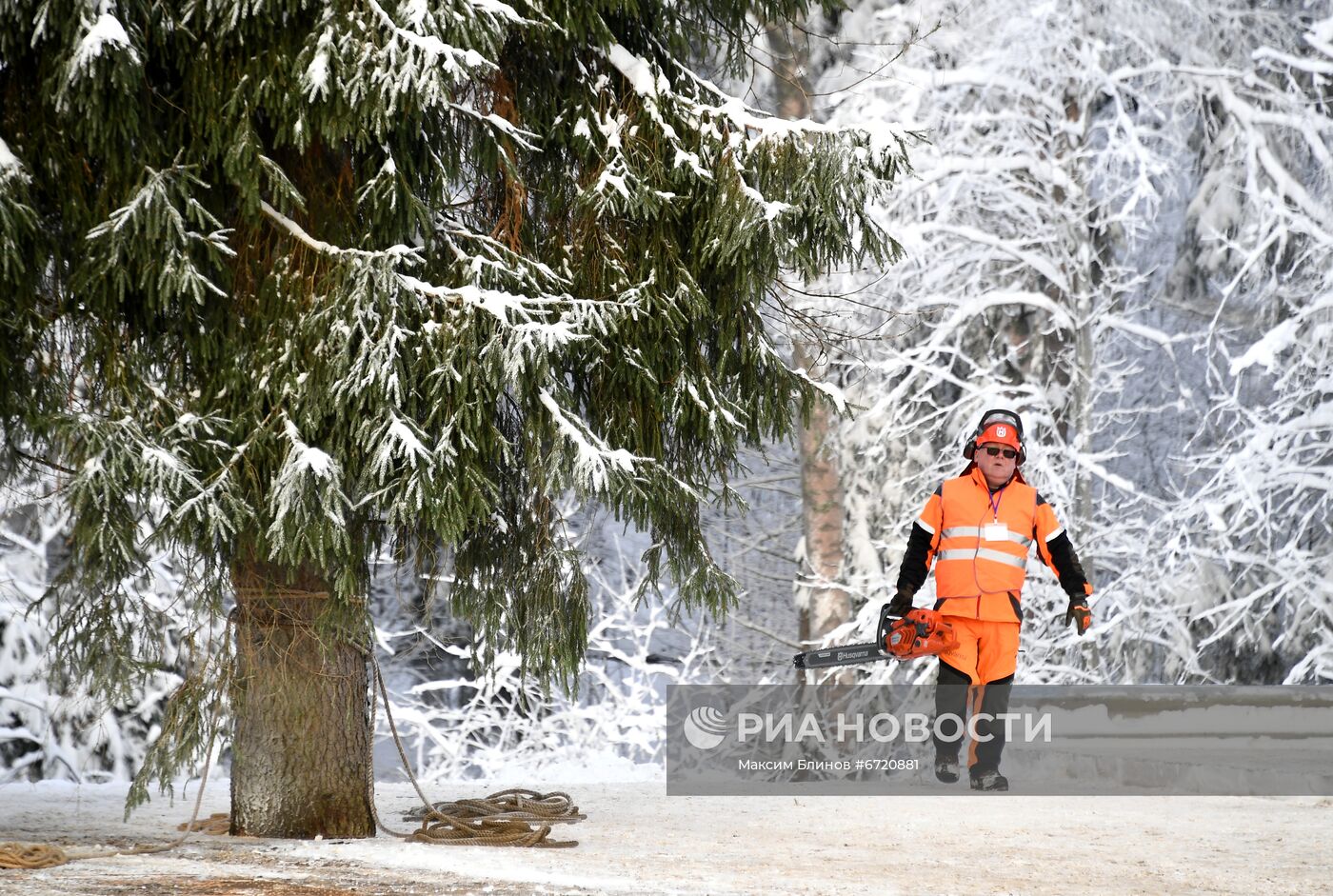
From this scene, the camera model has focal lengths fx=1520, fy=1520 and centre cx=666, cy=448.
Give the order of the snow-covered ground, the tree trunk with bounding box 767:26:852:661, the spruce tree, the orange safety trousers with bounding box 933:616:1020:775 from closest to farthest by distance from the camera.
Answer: the snow-covered ground
the spruce tree
the orange safety trousers with bounding box 933:616:1020:775
the tree trunk with bounding box 767:26:852:661

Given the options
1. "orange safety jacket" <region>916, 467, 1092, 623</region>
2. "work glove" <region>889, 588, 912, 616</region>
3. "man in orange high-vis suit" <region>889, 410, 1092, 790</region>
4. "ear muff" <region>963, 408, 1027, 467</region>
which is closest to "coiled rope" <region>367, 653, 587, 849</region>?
"work glove" <region>889, 588, 912, 616</region>

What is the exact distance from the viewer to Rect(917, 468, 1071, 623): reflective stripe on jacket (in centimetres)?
677

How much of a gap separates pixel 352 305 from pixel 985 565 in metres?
2.99

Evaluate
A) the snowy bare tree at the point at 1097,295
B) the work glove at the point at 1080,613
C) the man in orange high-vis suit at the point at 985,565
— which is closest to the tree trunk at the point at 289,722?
the man in orange high-vis suit at the point at 985,565

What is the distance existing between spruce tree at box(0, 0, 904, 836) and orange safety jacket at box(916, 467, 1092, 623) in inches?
40.3

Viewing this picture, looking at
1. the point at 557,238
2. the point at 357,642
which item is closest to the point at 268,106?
the point at 557,238

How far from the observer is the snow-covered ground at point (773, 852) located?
5066 millimetres

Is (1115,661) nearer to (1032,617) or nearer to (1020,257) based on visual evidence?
(1032,617)

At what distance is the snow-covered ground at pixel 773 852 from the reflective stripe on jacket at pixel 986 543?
102 centimetres

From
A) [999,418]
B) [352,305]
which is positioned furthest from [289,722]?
[999,418]

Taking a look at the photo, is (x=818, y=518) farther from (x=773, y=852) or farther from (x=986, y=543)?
(x=773, y=852)

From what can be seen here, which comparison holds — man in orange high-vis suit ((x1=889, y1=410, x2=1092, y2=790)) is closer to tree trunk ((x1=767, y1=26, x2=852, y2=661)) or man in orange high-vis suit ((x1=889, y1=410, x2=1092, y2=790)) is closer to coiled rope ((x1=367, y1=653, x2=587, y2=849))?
coiled rope ((x1=367, y1=653, x2=587, y2=849))

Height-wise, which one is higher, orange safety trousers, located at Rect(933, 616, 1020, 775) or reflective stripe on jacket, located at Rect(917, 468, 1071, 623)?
reflective stripe on jacket, located at Rect(917, 468, 1071, 623)

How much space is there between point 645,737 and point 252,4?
964 cm
